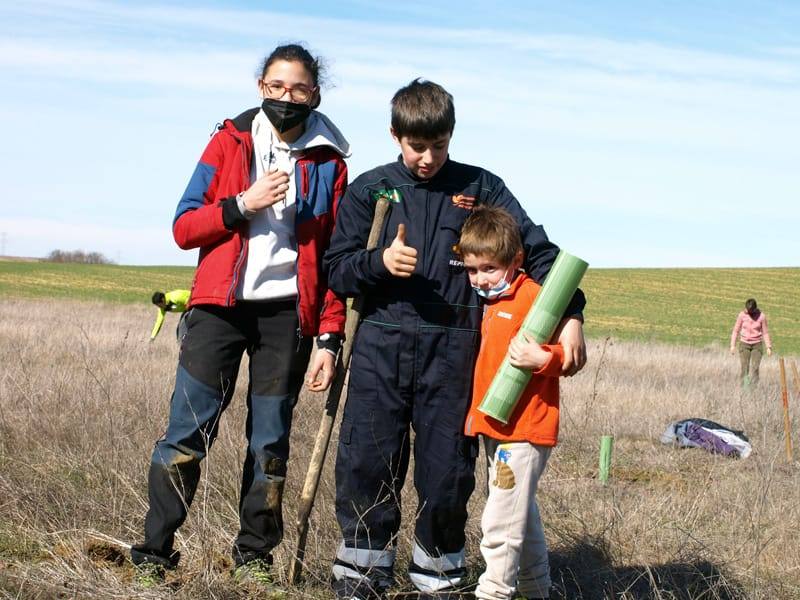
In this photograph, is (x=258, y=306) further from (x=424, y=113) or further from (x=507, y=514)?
(x=507, y=514)

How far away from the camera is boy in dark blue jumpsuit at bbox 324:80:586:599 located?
368cm

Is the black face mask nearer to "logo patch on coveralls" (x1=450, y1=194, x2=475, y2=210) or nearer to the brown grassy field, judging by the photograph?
"logo patch on coveralls" (x1=450, y1=194, x2=475, y2=210)

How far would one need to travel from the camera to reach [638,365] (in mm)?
19266

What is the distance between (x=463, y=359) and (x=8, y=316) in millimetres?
22482

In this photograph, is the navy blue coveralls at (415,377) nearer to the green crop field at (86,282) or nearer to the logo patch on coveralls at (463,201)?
the logo patch on coveralls at (463,201)

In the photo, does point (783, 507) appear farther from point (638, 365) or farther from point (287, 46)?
point (638, 365)

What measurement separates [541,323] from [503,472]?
0.52 m

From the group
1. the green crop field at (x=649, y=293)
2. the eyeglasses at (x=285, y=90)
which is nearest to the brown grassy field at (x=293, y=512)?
the eyeglasses at (x=285, y=90)

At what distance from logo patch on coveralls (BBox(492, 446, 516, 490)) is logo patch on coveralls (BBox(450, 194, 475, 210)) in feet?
2.83

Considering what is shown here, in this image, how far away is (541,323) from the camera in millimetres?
3527

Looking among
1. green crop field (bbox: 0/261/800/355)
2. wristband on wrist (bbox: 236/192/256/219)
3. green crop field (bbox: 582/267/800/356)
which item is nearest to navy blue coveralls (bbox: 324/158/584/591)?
wristband on wrist (bbox: 236/192/256/219)

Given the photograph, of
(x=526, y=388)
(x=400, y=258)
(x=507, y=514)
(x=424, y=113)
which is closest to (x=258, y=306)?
(x=400, y=258)

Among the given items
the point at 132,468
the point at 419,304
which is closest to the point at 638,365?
the point at 132,468

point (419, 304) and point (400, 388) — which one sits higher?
point (419, 304)
